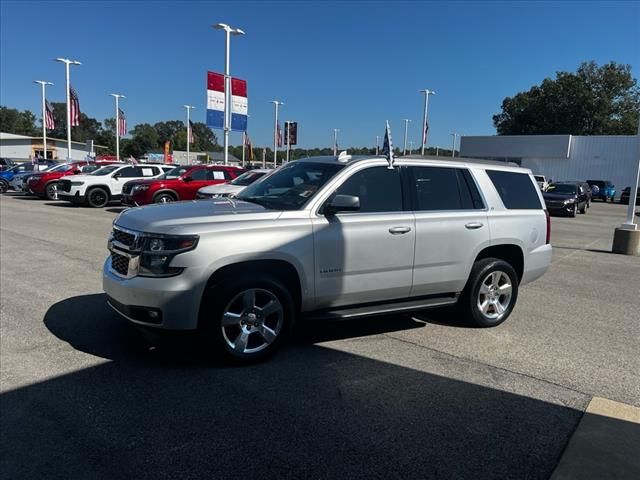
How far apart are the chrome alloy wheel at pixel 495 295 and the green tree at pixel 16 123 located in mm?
149425

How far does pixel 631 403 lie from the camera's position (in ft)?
13.4

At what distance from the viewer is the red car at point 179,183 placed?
56.1ft

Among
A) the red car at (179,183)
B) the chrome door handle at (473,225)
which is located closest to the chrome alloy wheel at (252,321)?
the chrome door handle at (473,225)

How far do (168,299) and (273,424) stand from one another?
1305 mm

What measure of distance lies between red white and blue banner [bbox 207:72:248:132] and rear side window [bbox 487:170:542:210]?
65.6 feet

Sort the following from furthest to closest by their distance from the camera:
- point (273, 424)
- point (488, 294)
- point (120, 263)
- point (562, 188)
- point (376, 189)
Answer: point (562, 188), point (488, 294), point (376, 189), point (120, 263), point (273, 424)

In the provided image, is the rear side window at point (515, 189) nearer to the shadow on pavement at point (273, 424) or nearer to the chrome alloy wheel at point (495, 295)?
the chrome alloy wheel at point (495, 295)

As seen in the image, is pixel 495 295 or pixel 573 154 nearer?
pixel 495 295

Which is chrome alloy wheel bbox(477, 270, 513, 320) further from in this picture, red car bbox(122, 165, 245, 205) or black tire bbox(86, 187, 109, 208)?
black tire bbox(86, 187, 109, 208)

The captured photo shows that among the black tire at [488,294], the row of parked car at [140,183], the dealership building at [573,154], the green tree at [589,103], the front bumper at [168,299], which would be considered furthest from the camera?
the green tree at [589,103]

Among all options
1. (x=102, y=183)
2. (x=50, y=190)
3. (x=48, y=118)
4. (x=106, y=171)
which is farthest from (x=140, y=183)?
(x=48, y=118)

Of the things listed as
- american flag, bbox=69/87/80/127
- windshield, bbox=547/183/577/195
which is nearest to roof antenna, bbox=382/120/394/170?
windshield, bbox=547/183/577/195

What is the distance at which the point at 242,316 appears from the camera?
4410mm

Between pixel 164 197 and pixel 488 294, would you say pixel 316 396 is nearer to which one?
pixel 488 294
